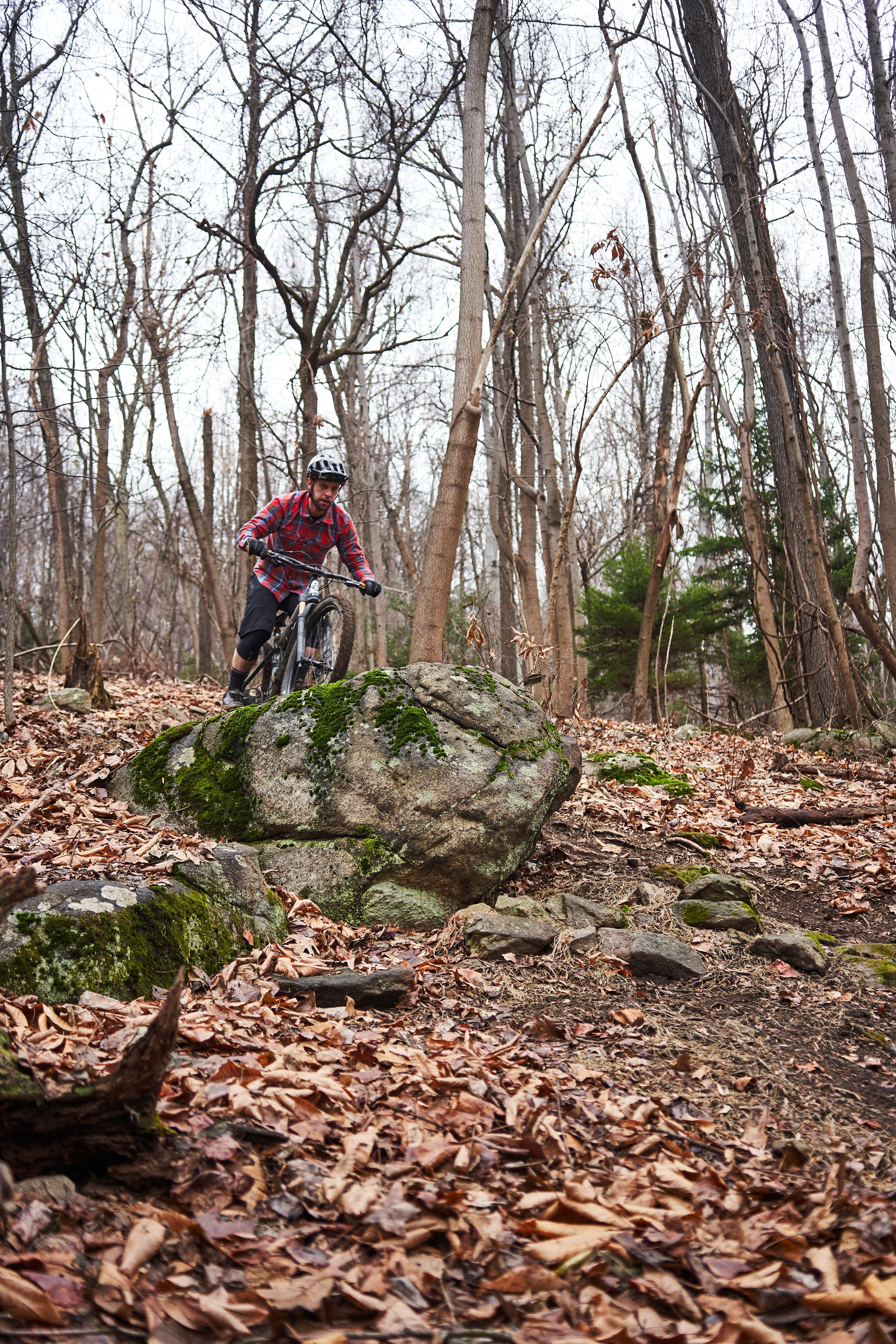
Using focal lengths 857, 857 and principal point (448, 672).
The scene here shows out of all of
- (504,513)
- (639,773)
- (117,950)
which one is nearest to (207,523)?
(504,513)

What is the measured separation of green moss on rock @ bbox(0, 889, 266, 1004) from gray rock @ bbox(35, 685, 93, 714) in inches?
200

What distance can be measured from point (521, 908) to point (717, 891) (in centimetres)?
123

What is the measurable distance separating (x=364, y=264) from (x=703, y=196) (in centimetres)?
805

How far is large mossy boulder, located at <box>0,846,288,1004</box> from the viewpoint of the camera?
329 centimetres

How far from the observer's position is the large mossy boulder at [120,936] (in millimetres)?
3285

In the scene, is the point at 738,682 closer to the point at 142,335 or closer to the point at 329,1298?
the point at 142,335

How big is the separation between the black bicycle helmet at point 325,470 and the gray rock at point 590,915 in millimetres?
3447

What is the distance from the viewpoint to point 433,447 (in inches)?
1053

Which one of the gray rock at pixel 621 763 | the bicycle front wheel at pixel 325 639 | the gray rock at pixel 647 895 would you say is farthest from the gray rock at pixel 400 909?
the gray rock at pixel 621 763

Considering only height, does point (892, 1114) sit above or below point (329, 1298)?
below

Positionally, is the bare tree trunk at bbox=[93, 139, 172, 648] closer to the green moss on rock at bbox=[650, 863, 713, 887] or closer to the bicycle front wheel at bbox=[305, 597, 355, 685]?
the bicycle front wheel at bbox=[305, 597, 355, 685]

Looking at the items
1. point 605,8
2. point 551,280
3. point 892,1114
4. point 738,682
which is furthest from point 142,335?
point 892,1114

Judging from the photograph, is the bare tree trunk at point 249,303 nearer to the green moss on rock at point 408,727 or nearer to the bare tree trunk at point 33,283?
the bare tree trunk at point 33,283

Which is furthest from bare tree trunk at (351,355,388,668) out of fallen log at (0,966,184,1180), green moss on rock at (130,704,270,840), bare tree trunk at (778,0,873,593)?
fallen log at (0,966,184,1180)
